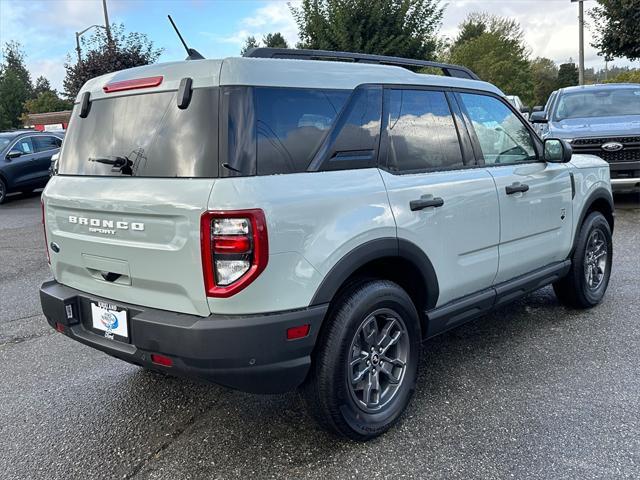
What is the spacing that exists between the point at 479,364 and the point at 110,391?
2.45 m

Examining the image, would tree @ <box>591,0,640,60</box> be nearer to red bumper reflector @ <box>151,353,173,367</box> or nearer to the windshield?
the windshield

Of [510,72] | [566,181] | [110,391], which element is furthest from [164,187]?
[510,72]

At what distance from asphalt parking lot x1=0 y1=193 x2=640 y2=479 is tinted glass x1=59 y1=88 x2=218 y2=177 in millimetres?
1435

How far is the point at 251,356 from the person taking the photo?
8.09ft

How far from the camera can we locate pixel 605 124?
353 inches

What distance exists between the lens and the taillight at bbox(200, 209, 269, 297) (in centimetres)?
237

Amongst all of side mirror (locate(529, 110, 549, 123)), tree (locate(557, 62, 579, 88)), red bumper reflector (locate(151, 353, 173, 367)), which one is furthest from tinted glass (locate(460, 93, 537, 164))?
tree (locate(557, 62, 579, 88))

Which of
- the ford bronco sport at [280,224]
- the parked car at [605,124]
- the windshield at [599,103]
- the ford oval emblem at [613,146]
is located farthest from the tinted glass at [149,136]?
the windshield at [599,103]

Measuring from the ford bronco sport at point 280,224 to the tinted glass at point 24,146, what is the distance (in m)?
12.6

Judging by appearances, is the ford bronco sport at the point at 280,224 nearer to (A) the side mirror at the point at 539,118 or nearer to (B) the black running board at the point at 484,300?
(B) the black running board at the point at 484,300

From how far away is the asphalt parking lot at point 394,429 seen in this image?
2.75m

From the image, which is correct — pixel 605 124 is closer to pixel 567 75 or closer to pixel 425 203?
pixel 425 203

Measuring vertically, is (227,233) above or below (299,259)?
above

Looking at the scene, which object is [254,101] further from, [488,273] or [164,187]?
[488,273]
